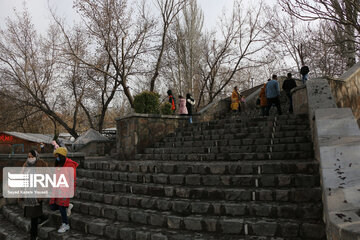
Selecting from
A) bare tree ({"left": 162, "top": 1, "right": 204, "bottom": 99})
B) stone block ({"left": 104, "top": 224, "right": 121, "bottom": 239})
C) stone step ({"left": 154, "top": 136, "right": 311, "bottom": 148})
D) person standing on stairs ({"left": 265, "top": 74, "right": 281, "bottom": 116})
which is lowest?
stone block ({"left": 104, "top": 224, "right": 121, "bottom": 239})

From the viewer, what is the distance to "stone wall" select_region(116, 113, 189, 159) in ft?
28.4

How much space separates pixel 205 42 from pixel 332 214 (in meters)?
21.4

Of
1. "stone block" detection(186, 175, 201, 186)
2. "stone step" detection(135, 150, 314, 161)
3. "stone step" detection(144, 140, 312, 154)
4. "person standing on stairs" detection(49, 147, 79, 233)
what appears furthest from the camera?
"stone step" detection(144, 140, 312, 154)

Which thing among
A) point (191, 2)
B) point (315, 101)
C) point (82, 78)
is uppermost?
point (191, 2)

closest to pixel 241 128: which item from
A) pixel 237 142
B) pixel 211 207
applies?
pixel 237 142

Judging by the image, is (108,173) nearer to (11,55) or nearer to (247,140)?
(247,140)

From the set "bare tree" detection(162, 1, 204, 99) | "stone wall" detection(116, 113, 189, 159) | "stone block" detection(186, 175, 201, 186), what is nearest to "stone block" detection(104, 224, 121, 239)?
"stone block" detection(186, 175, 201, 186)

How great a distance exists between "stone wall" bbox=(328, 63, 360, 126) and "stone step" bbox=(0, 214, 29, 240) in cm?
824

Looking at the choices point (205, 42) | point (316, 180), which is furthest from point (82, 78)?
point (316, 180)

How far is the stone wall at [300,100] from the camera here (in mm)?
8103

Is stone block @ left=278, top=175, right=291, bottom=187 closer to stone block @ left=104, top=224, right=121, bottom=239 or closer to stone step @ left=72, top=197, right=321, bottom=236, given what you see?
stone step @ left=72, top=197, right=321, bottom=236

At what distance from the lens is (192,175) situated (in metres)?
5.12

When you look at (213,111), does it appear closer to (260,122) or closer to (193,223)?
(260,122)

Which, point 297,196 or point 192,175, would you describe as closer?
point 297,196
